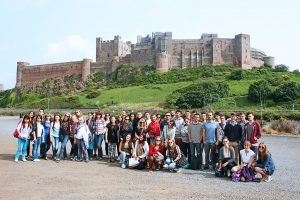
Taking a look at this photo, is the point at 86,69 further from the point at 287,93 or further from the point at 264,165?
the point at 264,165

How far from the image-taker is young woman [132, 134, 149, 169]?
42.2ft

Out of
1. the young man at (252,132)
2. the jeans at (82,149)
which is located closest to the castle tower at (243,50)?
the jeans at (82,149)

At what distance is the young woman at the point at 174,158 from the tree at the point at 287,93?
4582 cm

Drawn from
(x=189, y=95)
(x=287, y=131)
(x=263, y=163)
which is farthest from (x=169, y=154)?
(x=189, y=95)

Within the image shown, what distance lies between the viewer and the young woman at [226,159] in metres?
11.6

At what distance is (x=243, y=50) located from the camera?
271ft

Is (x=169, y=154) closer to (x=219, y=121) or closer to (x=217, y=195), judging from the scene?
(x=219, y=121)

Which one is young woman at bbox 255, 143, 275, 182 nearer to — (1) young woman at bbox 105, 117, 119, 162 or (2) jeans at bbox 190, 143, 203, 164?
(2) jeans at bbox 190, 143, 203, 164

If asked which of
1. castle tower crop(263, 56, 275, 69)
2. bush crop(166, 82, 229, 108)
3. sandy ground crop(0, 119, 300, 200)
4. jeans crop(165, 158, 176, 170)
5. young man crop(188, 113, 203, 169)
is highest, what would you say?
castle tower crop(263, 56, 275, 69)

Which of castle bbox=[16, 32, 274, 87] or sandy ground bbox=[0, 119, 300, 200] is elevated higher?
castle bbox=[16, 32, 274, 87]

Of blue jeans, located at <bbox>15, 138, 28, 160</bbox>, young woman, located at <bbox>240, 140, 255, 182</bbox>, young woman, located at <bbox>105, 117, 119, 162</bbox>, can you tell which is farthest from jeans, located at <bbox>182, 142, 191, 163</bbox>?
blue jeans, located at <bbox>15, 138, 28, 160</bbox>

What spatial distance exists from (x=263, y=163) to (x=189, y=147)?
290 centimetres

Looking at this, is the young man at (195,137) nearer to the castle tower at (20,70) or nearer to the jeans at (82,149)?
the jeans at (82,149)

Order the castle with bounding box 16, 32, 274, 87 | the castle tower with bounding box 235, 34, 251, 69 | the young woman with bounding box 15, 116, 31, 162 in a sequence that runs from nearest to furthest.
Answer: the young woman with bounding box 15, 116, 31, 162 → the castle tower with bounding box 235, 34, 251, 69 → the castle with bounding box 16, 32, 274, 87
